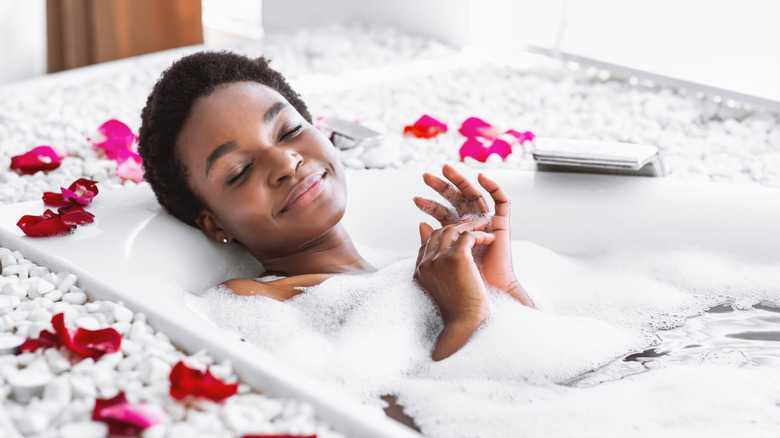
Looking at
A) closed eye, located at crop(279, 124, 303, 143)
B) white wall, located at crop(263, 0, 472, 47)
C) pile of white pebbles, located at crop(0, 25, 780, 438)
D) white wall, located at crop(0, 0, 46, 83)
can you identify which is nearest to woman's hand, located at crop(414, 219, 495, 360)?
closed eye, located at crop(279, 124, 303, 143)

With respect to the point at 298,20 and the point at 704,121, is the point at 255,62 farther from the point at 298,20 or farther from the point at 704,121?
the point at 298,20

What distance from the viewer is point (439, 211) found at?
164cm

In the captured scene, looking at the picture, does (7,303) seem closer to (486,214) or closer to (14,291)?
(14,291)

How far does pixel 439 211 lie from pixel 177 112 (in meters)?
0.53

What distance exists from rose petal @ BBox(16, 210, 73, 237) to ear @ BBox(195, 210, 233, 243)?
239 millimetres

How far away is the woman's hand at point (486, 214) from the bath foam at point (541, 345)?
42 mm

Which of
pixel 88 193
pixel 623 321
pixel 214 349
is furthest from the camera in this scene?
pixel 88 193

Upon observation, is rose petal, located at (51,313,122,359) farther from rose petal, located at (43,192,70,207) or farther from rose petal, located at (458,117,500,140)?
rose petal, located at (458,117,500,140)

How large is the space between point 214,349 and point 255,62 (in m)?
0.78

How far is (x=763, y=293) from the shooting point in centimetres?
163

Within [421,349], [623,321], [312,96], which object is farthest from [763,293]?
[312,96]

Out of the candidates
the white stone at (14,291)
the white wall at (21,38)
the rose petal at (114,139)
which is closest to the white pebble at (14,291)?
the white stone at (14,291)

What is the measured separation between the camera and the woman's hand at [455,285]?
4.49ft

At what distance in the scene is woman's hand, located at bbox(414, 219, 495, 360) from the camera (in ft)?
4.49
